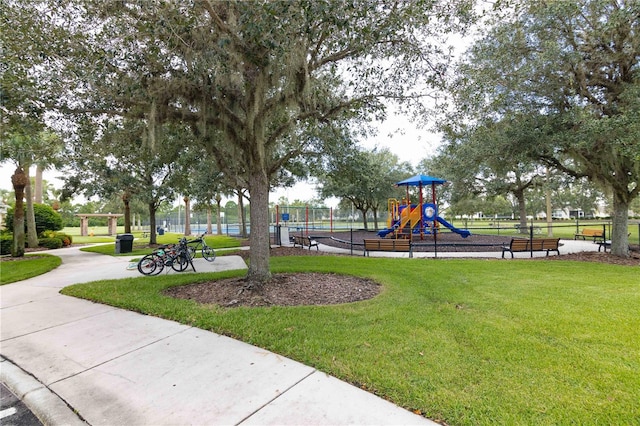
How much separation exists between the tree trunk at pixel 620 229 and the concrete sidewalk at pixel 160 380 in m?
11.5

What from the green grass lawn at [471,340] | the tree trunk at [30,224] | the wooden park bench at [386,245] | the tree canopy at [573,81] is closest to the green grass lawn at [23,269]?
the green grass lawn at [471,340]

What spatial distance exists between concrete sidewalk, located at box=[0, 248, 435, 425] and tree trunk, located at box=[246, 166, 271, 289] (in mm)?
Answer: 2031

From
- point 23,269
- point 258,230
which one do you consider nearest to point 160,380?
point 258,230

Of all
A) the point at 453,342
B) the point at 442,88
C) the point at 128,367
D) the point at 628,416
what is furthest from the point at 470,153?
the point at 128,367

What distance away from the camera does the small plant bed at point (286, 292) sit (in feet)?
17.1

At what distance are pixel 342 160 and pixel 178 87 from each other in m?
5.80

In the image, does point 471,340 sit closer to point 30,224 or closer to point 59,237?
point 30,224

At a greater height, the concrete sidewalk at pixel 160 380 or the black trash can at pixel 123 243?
the black trash can at pixel 123 243

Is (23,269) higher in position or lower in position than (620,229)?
lower

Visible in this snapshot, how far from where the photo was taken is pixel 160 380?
9.09 feet

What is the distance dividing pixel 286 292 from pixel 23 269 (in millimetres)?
8262

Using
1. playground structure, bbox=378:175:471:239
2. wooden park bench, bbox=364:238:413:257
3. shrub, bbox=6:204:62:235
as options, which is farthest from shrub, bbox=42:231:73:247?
playground structure, bbox=378:175:471:239

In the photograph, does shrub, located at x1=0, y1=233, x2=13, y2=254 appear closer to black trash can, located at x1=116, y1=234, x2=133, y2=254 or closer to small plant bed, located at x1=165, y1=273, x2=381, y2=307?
black trash can, located at x1=116, y1=234, x2=133, y2=254

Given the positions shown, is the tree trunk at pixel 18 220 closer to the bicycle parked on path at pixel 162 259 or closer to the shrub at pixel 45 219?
the shrub at pixel 45 219
